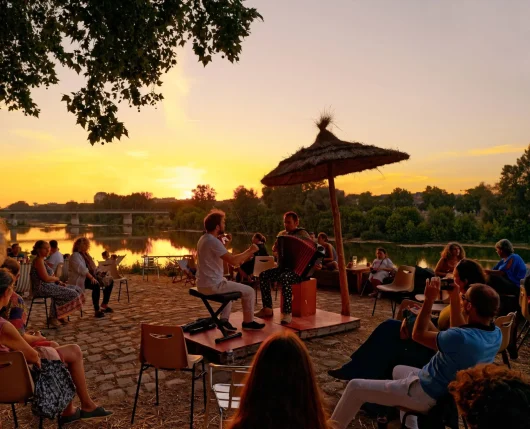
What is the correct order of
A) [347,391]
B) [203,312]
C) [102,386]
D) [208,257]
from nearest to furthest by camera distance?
[347,391] → [102,386] → [208,257] → [203,312]

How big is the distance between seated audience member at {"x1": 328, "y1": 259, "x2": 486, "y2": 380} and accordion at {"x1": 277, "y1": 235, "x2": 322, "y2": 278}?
255 centimetres

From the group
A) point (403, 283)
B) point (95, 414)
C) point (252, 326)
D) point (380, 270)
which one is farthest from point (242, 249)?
point (95, 414)

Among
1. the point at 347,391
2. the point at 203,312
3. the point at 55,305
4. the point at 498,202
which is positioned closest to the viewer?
the point at 347,391

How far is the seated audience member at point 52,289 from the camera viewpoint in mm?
7012

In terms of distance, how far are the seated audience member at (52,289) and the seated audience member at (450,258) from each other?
6.12 metres

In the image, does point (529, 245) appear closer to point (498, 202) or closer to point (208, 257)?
point (498, 202)

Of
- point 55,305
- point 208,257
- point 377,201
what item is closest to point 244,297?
point 208,257

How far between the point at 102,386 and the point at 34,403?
58.1 inches

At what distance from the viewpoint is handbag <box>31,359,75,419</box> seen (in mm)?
3264

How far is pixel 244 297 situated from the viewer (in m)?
5.82

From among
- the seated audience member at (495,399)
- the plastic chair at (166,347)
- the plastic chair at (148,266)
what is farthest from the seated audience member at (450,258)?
the plastic chair at (148,266)

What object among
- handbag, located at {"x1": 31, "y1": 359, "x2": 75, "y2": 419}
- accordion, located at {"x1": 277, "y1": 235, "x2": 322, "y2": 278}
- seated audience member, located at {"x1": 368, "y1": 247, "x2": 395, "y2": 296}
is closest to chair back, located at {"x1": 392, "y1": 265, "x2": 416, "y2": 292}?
seated audience member, located at {"x1": 368, "y1": 247, "x2": 395, "y2": 296}

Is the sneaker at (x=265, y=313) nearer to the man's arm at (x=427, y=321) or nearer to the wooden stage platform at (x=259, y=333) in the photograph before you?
the wooden stage platform at (x=259, y=333)

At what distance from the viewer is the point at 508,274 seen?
697cm
